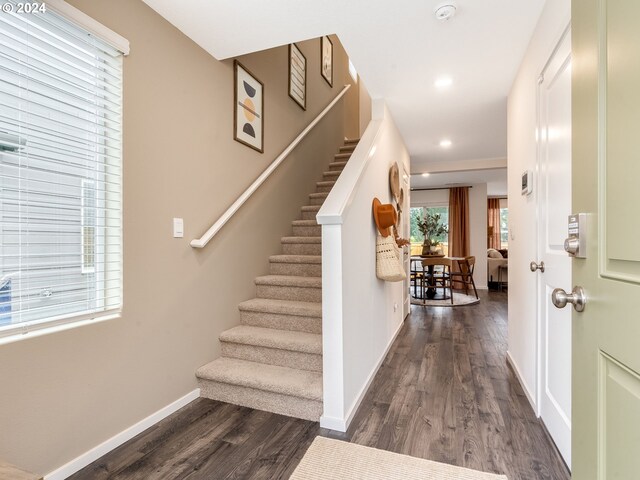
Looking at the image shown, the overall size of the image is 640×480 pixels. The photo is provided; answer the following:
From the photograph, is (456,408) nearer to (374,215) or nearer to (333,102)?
(374,215)

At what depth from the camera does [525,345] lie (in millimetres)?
2270

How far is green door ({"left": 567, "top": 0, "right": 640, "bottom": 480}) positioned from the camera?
0.63 meters

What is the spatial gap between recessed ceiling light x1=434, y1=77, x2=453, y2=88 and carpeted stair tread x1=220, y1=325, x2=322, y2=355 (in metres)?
2.23

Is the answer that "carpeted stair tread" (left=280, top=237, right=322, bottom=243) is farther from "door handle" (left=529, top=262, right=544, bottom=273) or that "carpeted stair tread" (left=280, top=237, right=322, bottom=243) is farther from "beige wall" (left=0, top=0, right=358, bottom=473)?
"door handle" (left=529, top=262, right=544, bottom=273)

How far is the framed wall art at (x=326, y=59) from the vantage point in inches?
181

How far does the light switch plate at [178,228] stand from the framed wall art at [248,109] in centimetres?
88

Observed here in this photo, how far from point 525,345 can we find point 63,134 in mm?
2937

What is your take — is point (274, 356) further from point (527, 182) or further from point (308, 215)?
point (527, 182)

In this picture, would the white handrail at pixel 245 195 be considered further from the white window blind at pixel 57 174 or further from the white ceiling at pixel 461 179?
the white ceiling at pixel 461 179

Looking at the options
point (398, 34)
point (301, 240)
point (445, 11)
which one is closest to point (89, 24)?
point (398, 34)

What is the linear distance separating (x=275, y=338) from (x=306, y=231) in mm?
1423

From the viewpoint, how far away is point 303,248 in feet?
10.6

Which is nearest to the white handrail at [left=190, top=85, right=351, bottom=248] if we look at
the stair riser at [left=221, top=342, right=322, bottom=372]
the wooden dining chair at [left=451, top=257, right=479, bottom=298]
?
the stair riser at [left=221, top=342, right=322, bottom=372]

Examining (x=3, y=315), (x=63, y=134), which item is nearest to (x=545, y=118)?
(x=63, y=134)
